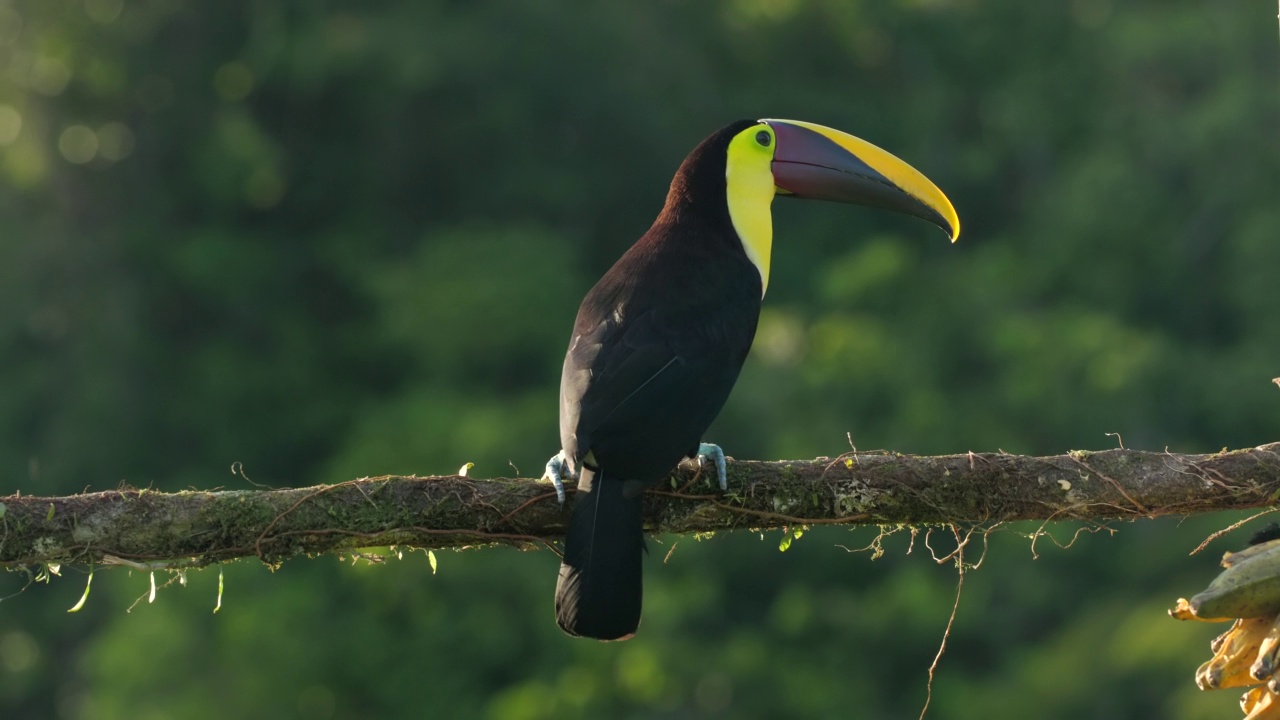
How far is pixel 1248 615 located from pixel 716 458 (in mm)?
1084

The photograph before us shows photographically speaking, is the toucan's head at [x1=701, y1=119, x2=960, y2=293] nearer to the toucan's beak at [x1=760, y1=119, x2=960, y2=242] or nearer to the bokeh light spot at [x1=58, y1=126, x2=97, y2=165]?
the toucan's beak at [x1=760, y1=119, x2=960, y2=242]

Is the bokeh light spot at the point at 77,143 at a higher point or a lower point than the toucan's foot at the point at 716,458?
lower

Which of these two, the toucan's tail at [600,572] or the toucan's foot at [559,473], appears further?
the toucan's foot at [559,473]

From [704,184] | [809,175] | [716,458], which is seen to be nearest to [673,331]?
[716,458]

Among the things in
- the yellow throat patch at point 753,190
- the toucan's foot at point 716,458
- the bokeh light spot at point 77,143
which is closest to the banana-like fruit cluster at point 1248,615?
the toucan's foot at point 716,458

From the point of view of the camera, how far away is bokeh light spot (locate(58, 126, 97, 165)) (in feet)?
68.6

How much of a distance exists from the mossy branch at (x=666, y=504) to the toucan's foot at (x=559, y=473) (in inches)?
0.8

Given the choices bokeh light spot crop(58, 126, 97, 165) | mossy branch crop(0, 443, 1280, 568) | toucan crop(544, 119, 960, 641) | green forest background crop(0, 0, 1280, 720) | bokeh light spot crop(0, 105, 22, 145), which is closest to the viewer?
mossy branch crop(0, 443, 1280, 568)

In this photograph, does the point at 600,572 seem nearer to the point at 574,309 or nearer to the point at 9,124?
the point at 574,309

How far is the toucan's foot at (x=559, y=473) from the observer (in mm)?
3723

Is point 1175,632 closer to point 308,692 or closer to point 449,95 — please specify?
point 308,692

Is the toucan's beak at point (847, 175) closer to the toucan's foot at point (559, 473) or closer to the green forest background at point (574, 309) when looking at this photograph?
the toucan's foot at point (559, 473)

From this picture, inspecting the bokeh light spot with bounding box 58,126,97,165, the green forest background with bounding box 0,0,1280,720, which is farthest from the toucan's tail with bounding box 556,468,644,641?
the bokeh light spot with bounding box 58,126,97,165

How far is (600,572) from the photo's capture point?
3609 mm
